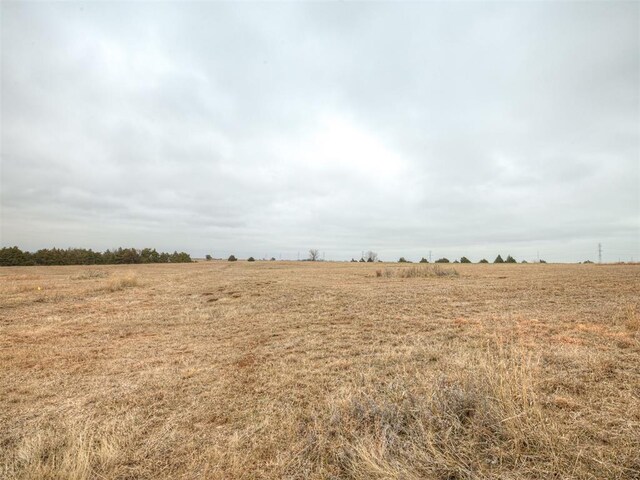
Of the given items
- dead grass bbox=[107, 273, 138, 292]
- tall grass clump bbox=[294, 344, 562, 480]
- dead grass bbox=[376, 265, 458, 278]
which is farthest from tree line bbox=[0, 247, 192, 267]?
tall grass clump bbox=[294, 344, 562, 480]

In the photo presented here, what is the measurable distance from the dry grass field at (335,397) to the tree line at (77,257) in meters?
64.3

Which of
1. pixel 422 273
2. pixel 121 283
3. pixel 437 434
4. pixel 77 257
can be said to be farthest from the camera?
pixel 77 257

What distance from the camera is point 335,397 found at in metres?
4.96

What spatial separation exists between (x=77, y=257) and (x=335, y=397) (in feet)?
249

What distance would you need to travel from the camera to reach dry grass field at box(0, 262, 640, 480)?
3.41m

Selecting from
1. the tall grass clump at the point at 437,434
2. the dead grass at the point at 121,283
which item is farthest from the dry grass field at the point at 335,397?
the dead grass at the point at 121,283

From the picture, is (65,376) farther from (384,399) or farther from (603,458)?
(603,458)

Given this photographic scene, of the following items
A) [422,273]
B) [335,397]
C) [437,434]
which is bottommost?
[335,397]

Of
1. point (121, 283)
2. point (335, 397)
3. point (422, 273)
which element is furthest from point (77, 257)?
point (335, 397)

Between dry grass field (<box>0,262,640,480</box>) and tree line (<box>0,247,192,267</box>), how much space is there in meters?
64.3

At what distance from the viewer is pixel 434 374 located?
5457mm

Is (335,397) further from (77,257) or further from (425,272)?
(77,257)

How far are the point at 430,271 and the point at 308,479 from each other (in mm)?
25606

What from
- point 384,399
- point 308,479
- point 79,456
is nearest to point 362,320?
point 384,399
